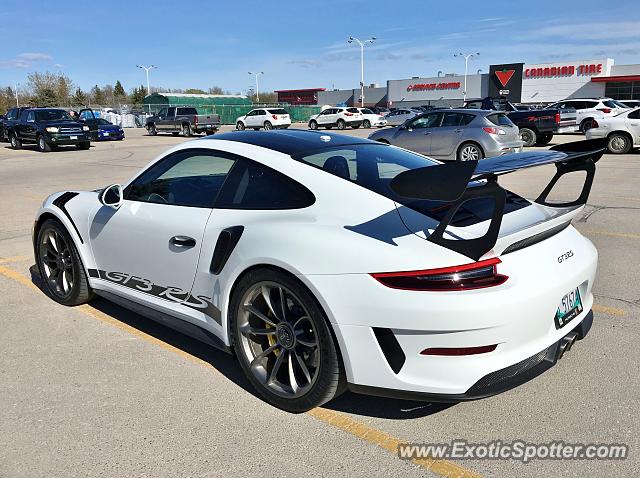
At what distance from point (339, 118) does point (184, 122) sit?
11.2 metres

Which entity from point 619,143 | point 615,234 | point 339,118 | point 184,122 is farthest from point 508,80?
point 615,234

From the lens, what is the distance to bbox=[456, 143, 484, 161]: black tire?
14.2 meters

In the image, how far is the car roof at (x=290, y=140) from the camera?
3.52 meters

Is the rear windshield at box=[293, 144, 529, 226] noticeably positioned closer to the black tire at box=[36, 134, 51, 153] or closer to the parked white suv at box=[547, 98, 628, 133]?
the parked white suv at box=[547, 98, 628, 133]

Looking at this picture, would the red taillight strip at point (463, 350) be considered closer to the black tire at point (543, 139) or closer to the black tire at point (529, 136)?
the black tire at point (529, 136)

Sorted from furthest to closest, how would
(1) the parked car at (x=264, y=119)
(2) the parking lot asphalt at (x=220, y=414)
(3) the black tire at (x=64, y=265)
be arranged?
(1) the parked car at (x=264, y=119), (3) the black tire at (x=64, y=265), (2) the parking lot asphalt at (x=220, y=414)

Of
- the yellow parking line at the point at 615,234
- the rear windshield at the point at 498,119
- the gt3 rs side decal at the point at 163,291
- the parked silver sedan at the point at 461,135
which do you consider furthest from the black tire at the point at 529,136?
the gt3 rs side decal at the point at 163,291

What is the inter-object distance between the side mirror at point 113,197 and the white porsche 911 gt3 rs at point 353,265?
41 millimetres

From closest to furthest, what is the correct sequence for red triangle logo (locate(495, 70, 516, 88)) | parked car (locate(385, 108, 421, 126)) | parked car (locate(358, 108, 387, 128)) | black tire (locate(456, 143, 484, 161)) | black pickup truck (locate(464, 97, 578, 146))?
black tire (locate(456, 143, 484, 161)), black pickup truck (locate(464, 97, 578, 146)), parked car (locate(358, 108, 387, 128)), parked car (locate(385, 108, 421, 126)), red triangle logo (locate(495, 70, 516, 88))

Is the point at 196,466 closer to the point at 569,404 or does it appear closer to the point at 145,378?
the point at 145,378

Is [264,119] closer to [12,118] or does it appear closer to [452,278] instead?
[12,118]

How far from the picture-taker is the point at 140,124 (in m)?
56.4

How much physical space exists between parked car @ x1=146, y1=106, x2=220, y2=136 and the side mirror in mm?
29358

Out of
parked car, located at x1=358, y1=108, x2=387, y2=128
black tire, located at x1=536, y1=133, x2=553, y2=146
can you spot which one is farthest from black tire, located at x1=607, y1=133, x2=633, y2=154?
parked car, located at x1=358, y1=108, x2=387, y2=128
